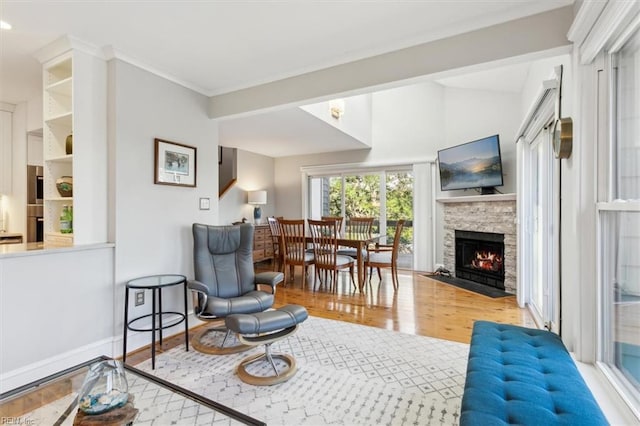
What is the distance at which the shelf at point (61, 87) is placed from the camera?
8.20 ft

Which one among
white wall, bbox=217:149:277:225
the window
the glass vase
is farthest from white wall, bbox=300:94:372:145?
the glass vase

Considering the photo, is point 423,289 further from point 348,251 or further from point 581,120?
point 581,120

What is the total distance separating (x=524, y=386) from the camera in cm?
125

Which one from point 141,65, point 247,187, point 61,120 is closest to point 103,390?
point 61,120

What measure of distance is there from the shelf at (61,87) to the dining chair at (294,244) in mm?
2709

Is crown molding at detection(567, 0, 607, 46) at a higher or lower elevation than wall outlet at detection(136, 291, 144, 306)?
higher

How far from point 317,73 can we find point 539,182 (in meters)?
2.61

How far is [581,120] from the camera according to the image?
5.29 feet

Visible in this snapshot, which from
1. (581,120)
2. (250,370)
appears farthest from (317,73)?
(250,370)

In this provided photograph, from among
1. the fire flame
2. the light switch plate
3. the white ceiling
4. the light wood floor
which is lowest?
the light wood floor

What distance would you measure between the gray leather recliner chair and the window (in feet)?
7.31

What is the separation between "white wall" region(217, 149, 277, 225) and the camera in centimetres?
588

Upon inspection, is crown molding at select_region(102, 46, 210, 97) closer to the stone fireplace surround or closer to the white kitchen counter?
the white kitchen counter

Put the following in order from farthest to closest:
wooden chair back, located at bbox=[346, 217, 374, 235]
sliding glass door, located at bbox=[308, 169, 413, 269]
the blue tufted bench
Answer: sliding glass door, located at bbox=[308, 169, 413, 269] < wooden chair back, located at bbox=[346, 217, 374, 235] < the blue tufted bench
